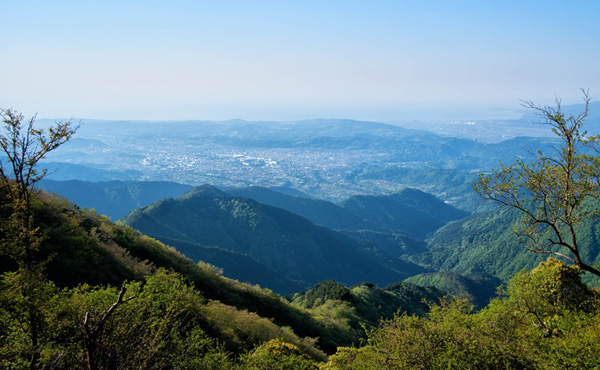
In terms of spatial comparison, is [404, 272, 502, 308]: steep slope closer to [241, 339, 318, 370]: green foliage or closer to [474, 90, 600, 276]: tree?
[241, 339, 318, 370]: green foliage

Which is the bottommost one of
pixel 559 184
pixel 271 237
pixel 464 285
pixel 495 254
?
pixel 495 254

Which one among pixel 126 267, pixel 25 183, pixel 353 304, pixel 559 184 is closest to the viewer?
pixel 25 183

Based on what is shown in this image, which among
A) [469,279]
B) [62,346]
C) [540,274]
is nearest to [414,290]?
[469,279]

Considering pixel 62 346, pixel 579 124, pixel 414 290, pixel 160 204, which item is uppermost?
pixel 579 124

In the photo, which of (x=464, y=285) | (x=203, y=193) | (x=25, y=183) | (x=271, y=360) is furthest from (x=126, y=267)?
(x=203, y=193)

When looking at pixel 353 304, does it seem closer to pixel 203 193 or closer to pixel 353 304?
pixel 353 304

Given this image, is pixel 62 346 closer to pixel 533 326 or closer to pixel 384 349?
pixel 384 349
